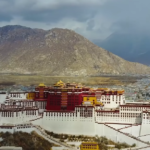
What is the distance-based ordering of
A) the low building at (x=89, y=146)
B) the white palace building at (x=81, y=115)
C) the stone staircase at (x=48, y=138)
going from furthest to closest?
the white palace building at (x=81, y=115) → the stone staircase at (x=48, y=138) → the low building at (x=89, y=146)

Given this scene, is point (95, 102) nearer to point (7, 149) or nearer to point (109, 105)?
point (109, 105)

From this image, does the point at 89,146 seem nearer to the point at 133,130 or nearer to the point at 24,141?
the point at 133,130

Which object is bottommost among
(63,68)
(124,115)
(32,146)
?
(32,146)

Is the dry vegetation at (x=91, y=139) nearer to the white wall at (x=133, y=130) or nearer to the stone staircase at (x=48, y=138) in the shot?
the stone staircase at (x=48, y=138)

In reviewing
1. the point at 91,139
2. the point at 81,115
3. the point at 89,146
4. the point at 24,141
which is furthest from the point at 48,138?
the point at 89,146

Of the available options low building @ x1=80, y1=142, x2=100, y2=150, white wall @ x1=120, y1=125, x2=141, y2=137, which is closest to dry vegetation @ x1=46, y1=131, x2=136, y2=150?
low building @ x1=80, y1=142, x2=100, y2=150

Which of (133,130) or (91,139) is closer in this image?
(91,139)

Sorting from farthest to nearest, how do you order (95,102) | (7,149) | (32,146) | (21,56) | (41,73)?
(21,56)
(41,73)
(95,102)
(32,146)
(7,149)

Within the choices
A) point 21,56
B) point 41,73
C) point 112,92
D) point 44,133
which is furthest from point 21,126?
point 21,56

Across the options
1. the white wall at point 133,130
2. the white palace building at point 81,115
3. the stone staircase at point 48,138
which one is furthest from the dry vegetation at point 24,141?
the white wall at point 133,130
